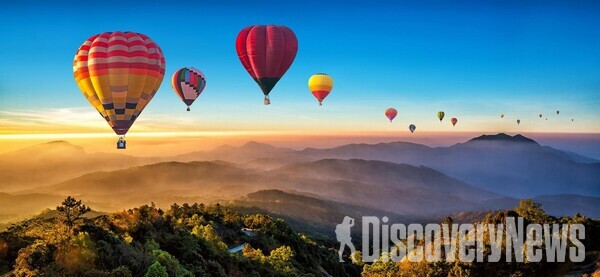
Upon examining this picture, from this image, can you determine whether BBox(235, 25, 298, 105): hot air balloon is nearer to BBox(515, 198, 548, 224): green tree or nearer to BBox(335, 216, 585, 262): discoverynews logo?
BBox(335, 216, 585, 262): discoverynews logo

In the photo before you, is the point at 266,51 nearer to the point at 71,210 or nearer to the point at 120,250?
the point at 71,210

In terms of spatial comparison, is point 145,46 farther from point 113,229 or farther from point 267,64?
point 113,229

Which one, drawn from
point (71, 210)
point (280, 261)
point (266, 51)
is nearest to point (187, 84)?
point (266, 51)

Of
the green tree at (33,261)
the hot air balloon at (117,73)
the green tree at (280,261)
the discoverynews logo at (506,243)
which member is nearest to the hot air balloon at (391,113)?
the discoverynews logo at (506,243)

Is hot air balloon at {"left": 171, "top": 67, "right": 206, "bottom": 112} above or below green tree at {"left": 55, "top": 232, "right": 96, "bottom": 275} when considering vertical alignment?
above

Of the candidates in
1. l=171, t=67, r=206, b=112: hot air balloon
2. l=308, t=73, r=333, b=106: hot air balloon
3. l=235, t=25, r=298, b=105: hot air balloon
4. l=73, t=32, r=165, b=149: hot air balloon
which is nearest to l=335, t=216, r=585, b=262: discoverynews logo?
l=235, t=25, r=298, b=105: hot air balloon
